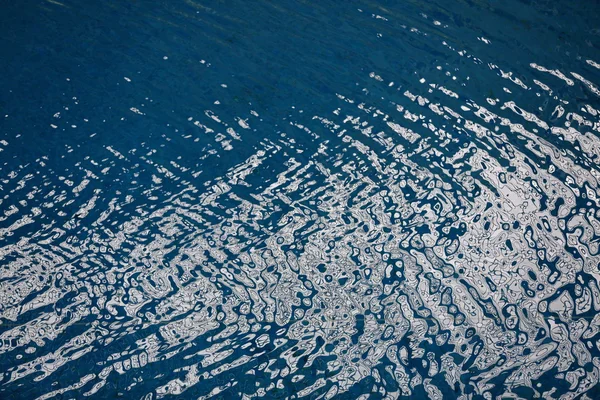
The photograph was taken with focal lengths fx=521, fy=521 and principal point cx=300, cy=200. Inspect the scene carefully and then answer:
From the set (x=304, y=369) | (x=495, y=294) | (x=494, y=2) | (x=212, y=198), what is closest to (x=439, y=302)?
(x=495, y=294)

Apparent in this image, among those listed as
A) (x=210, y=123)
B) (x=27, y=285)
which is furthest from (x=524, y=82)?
(x=27, y=285)

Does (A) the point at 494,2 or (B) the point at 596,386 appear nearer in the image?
(B) the point at 596,386

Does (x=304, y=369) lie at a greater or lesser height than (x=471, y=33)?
lesser

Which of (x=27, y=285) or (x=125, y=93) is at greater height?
(x=125, y=93)

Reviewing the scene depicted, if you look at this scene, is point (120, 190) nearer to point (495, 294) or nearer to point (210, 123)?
point (210, 123)

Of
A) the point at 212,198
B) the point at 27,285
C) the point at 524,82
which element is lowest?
the point at 27,285

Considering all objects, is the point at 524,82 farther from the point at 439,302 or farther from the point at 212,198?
the point at 212,198

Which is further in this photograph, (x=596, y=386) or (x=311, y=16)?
(x=311, y=16)
